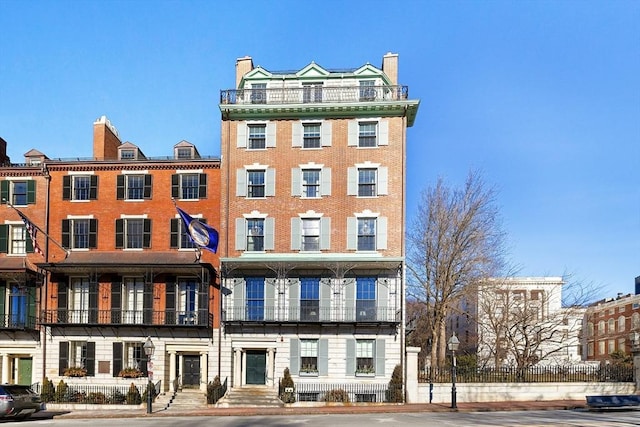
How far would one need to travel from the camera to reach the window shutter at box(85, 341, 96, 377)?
31.3 metres

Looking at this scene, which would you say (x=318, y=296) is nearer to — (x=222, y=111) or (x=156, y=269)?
(x=156, y=269)

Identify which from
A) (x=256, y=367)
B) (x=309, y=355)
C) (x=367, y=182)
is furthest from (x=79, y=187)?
(x=367, y=182)

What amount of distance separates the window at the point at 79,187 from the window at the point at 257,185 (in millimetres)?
9137

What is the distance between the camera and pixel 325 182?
3189 cm

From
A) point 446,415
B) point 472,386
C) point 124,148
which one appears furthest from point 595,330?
point 124,148

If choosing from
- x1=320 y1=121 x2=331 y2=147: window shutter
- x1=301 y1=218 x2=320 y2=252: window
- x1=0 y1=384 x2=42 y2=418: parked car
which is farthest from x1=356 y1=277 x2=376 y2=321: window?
x1=0 y1=384 x2=42 y2=418: parked car

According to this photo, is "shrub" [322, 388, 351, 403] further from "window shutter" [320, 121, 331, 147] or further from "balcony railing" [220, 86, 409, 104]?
"balcony railing" [220, 86, 409, 104]

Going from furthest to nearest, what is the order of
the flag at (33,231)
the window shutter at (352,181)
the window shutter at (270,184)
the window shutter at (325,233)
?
the window shutter at (270,184) → the window shutter at (352,181) → the window shutter at (325,233) → the flag at (33,231)

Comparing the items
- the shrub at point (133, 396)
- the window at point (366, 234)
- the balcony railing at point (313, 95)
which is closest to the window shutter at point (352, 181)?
the window at point (366, 234)

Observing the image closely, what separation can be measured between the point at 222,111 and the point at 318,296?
12.0m

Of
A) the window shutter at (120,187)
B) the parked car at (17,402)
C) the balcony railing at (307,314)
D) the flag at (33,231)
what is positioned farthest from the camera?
the window shutter at (120,187)

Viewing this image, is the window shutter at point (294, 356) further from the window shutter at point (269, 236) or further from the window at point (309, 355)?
the window shutter at point (269, 236)

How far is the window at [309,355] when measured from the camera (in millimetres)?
30609

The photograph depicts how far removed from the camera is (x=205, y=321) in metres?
31.3
